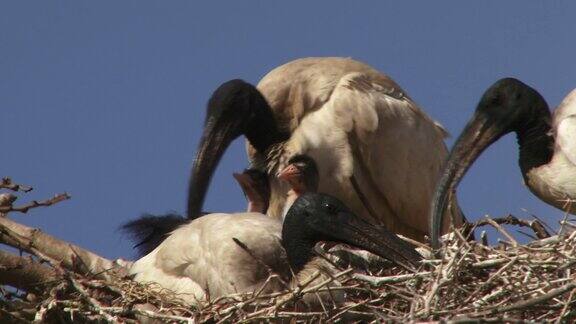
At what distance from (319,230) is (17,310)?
68.5 inches

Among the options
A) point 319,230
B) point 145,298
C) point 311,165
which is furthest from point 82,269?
point 311,165

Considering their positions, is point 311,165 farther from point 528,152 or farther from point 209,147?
point 528,152

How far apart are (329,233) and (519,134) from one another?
1303 mm

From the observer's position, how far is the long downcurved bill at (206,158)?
10.7 metres

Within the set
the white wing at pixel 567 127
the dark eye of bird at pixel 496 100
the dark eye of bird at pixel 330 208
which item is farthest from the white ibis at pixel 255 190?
the white wing at pixel 567 127

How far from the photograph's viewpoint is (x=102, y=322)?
8477 millimetres

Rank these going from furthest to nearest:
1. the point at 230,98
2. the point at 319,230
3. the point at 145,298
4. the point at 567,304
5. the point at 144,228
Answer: the point at 230,98
the point at 144,228
the point at 319,230
the point at 145,298
the point at 567,304

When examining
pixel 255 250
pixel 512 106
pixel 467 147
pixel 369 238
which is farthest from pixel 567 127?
pixel 255 250

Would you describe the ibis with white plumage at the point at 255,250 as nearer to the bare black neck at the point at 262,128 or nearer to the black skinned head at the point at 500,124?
the black skinned head at the point at 500,124

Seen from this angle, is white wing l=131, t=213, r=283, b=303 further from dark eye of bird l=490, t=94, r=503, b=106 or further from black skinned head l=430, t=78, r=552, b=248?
dark eye of bird l=490, t=94, r=503, b=106

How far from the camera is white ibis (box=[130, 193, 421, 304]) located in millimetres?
9016

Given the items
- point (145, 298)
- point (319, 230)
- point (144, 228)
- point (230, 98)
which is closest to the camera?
point (145, 298)

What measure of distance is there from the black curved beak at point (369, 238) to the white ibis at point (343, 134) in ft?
4.80

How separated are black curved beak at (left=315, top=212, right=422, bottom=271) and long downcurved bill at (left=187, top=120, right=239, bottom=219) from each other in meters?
1.24
